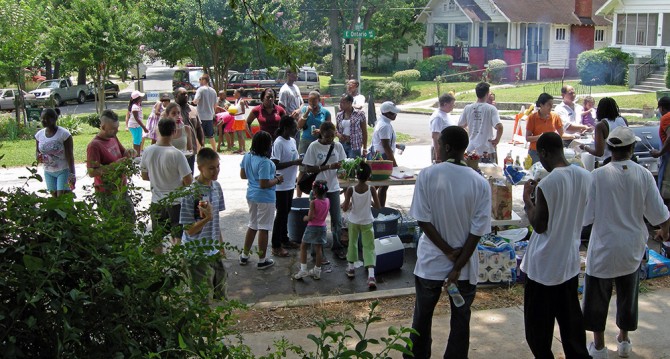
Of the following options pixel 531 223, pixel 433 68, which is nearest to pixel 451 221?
pixel 531 223

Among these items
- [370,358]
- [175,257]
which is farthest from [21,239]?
[370,358]

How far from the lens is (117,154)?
27.6 ft

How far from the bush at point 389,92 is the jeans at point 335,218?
26275 mm

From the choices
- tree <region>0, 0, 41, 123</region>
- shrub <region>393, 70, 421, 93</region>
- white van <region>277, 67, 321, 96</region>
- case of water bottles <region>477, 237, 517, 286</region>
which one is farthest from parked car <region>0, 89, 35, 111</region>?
case of water bottles <region>477, 237, 517, 286</region>

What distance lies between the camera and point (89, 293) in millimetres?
2668

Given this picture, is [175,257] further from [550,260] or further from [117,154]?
[117,154]

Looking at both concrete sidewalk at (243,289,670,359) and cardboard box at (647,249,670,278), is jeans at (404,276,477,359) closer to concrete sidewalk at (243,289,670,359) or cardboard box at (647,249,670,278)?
concrete sidewalk at (243,289,670,359)

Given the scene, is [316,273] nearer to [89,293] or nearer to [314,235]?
[314,235]

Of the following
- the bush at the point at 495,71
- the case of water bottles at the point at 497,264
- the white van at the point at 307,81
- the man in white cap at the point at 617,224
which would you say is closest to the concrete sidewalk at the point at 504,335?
the man in white cap at the point at 617,224

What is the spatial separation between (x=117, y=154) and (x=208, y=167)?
229 centimetres

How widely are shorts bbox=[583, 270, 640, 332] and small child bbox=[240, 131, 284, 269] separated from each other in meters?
3.74

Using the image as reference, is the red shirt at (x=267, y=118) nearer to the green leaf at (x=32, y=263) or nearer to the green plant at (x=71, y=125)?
the green leaf at (x=32, y=263)

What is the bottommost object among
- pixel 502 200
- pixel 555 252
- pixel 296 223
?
pixel 296 223

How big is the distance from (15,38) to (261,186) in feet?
52.3
